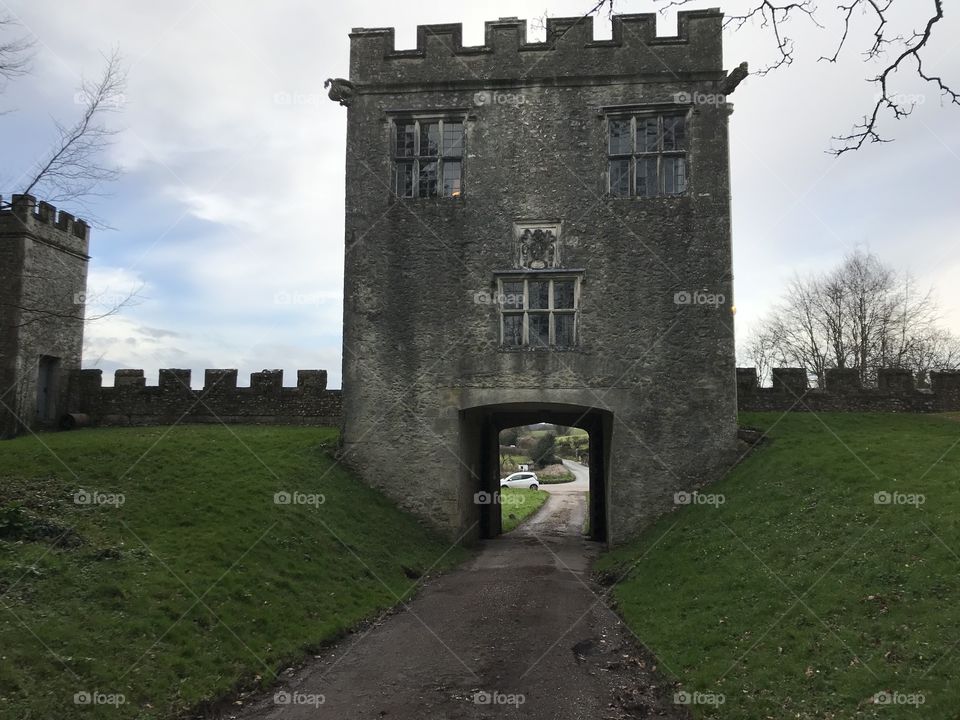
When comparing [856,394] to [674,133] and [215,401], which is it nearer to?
[674,133]

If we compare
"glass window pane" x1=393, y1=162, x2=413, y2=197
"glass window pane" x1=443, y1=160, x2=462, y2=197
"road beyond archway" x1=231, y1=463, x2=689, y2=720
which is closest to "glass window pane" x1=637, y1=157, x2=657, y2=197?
"glass window pane" x1=443, y1=160, x2=462, y2=197

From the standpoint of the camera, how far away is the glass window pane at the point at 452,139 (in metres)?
19.6

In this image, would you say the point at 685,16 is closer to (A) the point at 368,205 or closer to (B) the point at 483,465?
(A) the point at 368,205

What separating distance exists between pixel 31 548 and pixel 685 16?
1936 centimetres

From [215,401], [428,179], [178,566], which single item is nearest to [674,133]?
[428,179]

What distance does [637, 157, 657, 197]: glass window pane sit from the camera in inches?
746

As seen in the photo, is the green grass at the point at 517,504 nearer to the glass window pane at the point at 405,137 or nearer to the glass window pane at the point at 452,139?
the glass window pane at the point at 452,139

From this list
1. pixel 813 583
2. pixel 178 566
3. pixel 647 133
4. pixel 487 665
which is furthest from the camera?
pixel 647 133

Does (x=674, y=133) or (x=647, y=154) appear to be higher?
(x=674, y=133)

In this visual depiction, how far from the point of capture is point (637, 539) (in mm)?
17625

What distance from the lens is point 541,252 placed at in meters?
18.8

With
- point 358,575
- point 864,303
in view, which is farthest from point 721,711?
point 864,303

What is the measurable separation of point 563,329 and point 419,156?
6368 mm

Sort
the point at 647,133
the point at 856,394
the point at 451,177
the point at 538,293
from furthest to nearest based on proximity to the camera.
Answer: the point at 856,394
the point at 451,177
the point at 647,133
the point at 538,293
